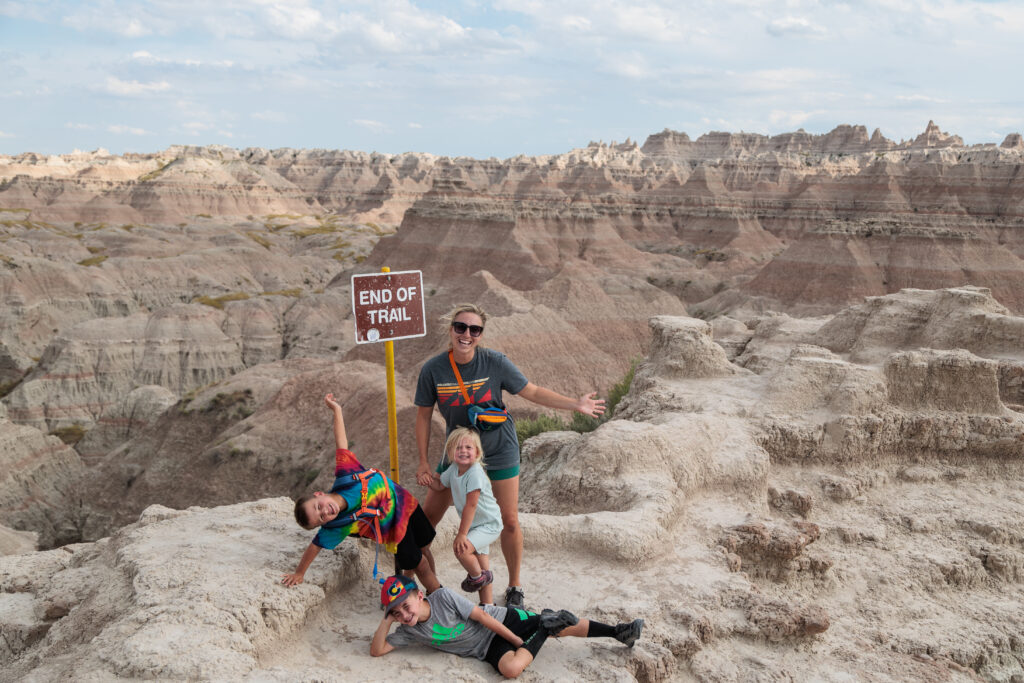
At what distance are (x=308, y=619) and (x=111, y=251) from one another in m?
66.3

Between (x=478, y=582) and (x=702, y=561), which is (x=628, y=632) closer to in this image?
(x=478, y=582)

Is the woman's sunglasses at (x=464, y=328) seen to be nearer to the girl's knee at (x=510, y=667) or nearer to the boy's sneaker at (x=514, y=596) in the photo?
the boy's sneaker at (x=514, y=596)

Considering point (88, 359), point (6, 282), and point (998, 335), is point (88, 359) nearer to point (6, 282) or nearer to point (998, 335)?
point (6, 282)

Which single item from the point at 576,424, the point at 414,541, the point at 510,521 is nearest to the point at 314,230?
the point at 576,424

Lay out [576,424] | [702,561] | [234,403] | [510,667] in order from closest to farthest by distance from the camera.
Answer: [510,667] < [702,561] < [576,424] < [234,403]

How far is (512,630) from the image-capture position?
509 centimetres

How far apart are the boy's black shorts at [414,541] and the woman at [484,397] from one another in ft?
1.22

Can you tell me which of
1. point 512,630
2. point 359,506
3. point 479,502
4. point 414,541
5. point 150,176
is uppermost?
point 150,176

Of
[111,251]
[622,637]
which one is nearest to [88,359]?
[111,251]

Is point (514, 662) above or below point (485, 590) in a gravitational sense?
below

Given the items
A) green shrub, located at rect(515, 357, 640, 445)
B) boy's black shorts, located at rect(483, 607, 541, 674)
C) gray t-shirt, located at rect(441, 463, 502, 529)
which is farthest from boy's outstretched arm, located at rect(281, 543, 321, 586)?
green shrub, located at rect(515, 357, 640, 445)

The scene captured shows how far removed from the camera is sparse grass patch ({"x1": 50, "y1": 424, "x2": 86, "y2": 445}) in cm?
3297

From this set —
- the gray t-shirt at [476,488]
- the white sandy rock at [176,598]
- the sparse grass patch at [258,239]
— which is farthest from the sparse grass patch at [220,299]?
the gray t-shirt at [476,488]

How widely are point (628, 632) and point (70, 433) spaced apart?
35925mm
